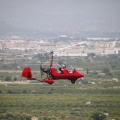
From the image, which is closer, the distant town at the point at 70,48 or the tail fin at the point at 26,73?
the tail fin at the point at 26,73

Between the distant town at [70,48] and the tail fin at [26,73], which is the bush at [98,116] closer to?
the tail fin at [26,73]

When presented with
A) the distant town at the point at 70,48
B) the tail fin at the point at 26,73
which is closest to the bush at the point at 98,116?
the tail fin at the point at 26,73

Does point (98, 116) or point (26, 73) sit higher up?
point (26, 73)

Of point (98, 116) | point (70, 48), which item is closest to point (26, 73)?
point (98, 116)

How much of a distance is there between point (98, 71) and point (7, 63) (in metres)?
14.4

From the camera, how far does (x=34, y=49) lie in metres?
96.0

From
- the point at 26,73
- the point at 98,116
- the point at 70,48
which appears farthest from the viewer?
the point at 70,48

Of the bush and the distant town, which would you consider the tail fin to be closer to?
the bush

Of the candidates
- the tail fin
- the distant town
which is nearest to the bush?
the tail fin

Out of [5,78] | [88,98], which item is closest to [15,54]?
[5,78]

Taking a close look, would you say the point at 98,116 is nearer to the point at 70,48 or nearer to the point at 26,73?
the point at 26,73

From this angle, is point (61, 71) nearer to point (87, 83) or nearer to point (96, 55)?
point (87, 83)

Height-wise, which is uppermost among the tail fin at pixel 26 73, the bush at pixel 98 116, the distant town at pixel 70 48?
the distant town at pixel 70 48

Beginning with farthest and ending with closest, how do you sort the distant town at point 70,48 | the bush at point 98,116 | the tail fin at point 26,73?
the distant town at point 70,48 < the bush at point 98,116 < the tail fin at point 26,73
